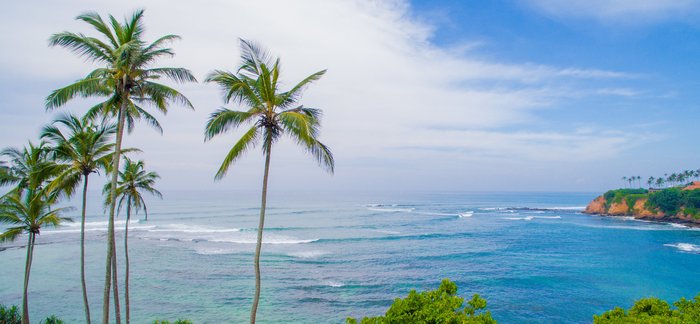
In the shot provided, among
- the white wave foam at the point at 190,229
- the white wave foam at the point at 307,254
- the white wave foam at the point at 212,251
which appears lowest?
the white wave foam at the point at 307,254

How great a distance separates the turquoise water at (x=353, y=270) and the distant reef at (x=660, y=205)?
10.3m

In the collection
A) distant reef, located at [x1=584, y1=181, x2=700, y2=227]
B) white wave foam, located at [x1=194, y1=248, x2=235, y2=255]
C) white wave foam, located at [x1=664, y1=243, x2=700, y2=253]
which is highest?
distant reef, located at [x1=584, y1=181, x2=700, y2=227]

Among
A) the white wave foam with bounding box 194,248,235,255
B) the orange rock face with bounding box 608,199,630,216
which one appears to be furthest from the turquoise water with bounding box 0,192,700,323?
the orange rock face with bounding box 608,199,630,216

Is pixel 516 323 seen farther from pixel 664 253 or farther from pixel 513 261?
pixel 664 253

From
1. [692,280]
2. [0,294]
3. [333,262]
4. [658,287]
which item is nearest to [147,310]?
[0,294]

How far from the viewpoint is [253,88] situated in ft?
33.0

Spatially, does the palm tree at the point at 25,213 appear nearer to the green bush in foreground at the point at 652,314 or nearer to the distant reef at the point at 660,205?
the green bush in foreground at the point at 652,314

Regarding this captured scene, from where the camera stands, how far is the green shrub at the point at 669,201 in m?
74.1

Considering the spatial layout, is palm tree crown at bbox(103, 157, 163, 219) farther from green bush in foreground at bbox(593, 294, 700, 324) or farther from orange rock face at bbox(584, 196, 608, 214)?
orange rock face at bbox(584, 196, 608, 214)

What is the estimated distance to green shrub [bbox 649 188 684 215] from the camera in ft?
243

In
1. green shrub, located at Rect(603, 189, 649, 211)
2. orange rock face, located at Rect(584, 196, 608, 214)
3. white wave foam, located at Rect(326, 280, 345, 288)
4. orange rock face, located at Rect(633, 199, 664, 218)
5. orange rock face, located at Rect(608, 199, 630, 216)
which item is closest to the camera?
white wave foam, located at Rect(326, 280, 345, 288)

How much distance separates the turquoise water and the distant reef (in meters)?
10.3

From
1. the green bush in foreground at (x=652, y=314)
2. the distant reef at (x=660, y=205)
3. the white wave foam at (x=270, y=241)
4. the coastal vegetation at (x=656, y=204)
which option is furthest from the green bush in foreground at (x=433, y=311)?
the coastal vegetation at (x=656, y=204)

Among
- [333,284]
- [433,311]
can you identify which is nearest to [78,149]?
[433,311]
